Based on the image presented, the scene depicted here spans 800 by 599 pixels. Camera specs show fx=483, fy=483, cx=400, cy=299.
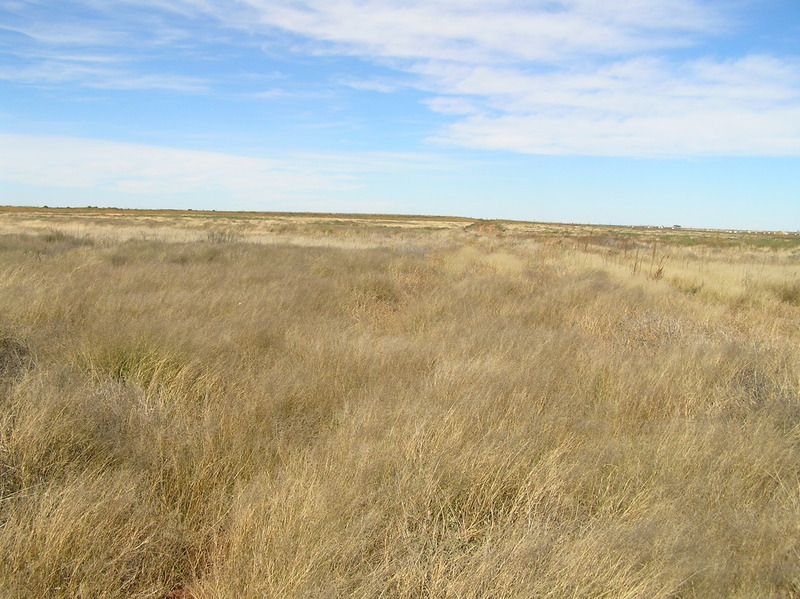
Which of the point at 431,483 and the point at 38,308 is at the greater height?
the point at 38,308

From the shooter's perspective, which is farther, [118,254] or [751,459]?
[118,254]

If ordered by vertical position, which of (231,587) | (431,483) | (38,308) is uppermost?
(38,308)

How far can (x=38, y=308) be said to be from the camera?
16.7ft

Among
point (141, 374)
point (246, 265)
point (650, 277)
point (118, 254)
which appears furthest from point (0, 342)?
point (650, 277)

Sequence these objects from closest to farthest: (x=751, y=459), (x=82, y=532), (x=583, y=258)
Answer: (x=82, y=532)
(x=751, y=459)
(x=583, y=258)

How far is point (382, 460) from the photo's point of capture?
2.54m

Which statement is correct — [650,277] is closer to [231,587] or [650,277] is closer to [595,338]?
[595,338]

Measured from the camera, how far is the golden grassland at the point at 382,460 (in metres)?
1.89

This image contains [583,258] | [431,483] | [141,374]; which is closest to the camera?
[431,483]

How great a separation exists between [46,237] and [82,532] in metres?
17.1

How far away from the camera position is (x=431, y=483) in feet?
7.77

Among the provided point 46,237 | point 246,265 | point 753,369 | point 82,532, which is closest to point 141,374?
point 82,532

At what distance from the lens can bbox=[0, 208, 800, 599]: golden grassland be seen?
189 centimetres

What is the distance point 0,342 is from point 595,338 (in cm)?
599
